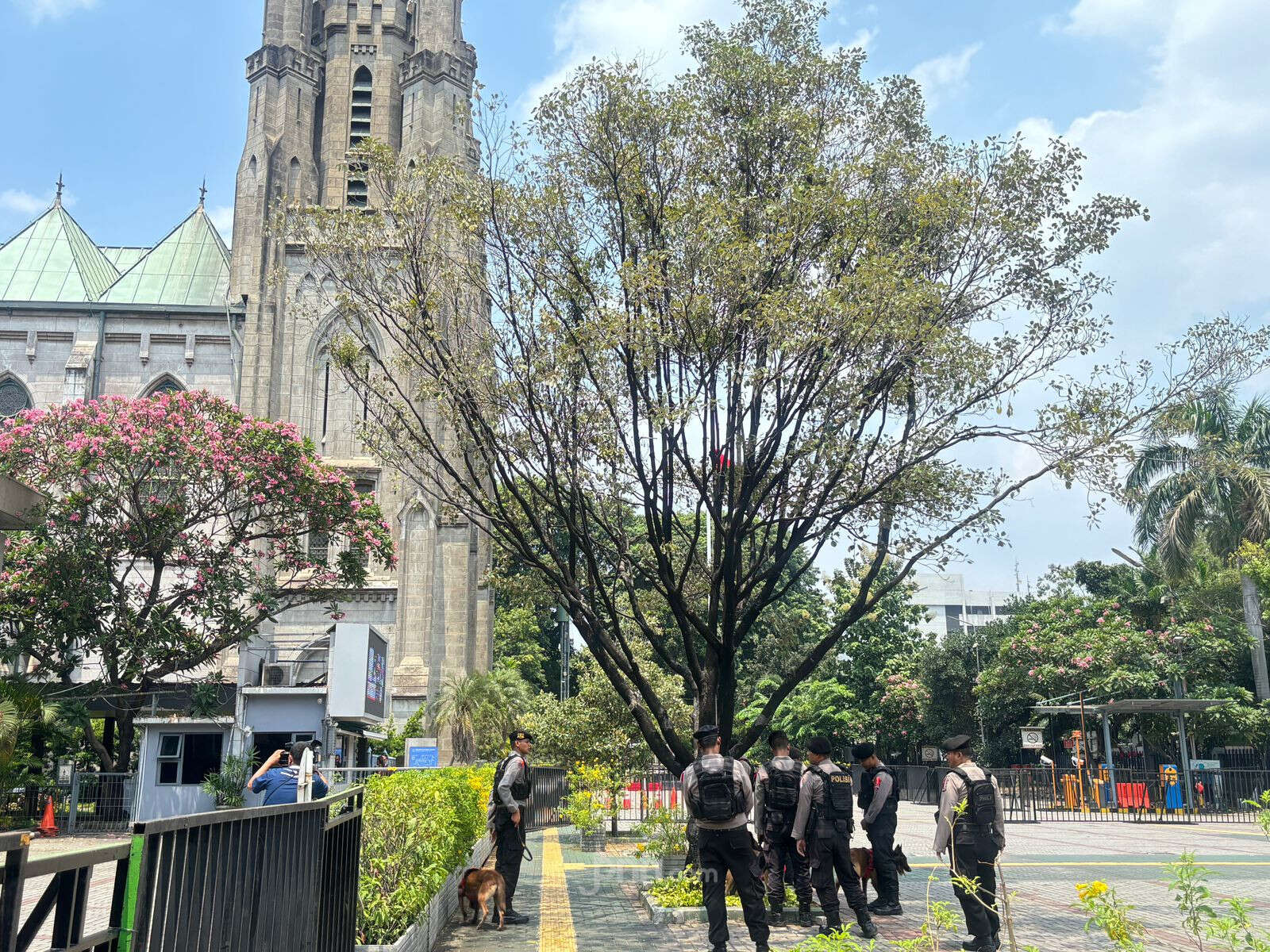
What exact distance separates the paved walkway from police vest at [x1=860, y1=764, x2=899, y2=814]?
1.04m

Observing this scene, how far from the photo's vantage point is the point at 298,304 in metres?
41.4

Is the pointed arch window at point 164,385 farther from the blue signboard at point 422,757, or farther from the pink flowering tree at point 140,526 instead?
the blue signboard at point 422,757

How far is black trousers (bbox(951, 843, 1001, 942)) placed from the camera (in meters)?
8.45

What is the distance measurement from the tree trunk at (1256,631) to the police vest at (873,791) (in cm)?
2826

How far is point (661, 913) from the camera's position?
10.6 metres

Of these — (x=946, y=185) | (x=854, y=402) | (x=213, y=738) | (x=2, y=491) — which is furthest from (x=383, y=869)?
(x=213, y=738)

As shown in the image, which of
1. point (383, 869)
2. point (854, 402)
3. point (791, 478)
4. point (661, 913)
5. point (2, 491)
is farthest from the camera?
point (791, 478)

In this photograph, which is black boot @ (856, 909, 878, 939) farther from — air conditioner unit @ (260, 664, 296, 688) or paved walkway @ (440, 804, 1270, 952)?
air conditioner unit @ (260, 664, 296, 688)

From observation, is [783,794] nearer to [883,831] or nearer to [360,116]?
[883,831]

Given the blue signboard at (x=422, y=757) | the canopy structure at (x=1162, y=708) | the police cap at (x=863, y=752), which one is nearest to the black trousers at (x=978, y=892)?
the police cap at (x=863, y=752)

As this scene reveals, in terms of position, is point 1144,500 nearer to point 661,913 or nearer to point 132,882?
point 661,913

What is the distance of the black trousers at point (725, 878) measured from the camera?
8102 millimetres

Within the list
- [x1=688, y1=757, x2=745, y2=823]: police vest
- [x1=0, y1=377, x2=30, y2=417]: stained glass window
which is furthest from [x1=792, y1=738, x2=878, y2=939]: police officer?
[x1=0, y1=377, x2=30, y2=417]: stained glass window

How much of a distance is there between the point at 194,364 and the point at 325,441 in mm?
6887
